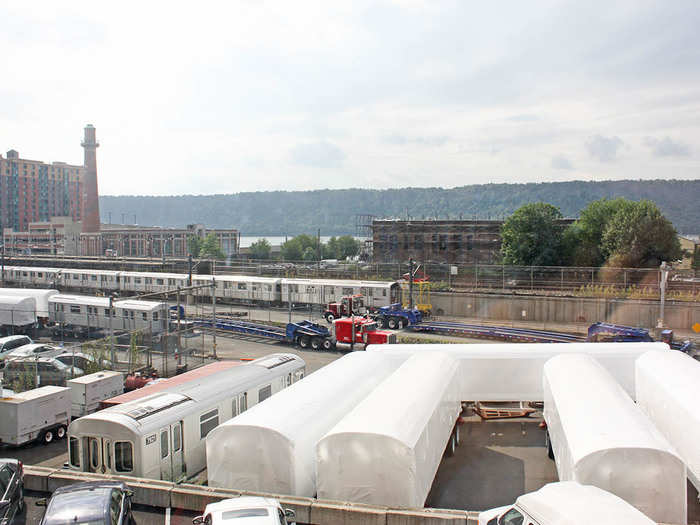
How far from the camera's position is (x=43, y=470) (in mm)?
11188

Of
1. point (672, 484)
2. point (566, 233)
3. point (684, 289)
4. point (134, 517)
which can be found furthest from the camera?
point (566, 233)

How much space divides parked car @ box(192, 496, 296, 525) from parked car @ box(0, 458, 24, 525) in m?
3.48

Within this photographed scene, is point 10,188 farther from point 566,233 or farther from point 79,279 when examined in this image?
point 566,233

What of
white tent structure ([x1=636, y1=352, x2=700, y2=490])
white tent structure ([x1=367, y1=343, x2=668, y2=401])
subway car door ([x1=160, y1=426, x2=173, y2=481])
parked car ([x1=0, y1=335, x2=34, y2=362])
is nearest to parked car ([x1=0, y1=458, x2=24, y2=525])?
subway car door ([x1=160, y1=426, x2=173, y2=481])

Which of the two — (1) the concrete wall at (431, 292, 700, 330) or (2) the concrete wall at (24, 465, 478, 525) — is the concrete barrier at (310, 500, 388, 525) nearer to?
(2) the concrete wall at (24, 465, 478, 525)

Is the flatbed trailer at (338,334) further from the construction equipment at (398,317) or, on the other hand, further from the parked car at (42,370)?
the parked car at (42,370)

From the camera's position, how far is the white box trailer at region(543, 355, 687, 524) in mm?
8703

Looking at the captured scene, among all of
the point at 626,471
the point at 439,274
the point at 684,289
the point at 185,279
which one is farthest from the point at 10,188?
the point at 626,471

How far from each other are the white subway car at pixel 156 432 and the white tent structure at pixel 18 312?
2486cm

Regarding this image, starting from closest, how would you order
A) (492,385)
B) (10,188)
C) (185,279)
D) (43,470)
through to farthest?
(43,470) → (492,385) → (185,279) → (10,188)

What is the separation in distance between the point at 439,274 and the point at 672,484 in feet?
131

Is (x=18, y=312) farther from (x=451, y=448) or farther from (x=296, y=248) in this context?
(x=296, y=248)

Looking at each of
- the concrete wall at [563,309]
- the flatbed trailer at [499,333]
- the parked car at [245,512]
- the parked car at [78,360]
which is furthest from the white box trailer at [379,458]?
the concrete wall at [563,309]

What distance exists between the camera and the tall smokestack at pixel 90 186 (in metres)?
106
